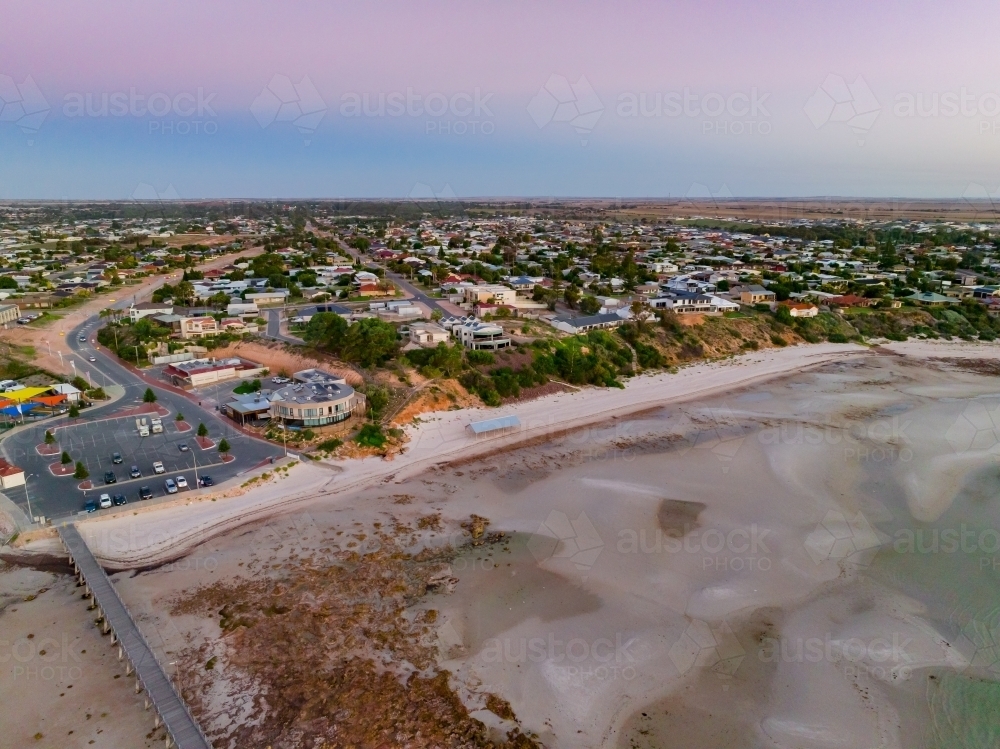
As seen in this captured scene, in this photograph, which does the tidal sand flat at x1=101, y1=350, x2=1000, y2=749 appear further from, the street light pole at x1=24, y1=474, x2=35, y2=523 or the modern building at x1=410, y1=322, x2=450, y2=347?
the modern building at x1=410, y1=322, x2=450, y2=347

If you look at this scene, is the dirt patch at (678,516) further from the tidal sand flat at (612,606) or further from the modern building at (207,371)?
the modern building at (207,371)

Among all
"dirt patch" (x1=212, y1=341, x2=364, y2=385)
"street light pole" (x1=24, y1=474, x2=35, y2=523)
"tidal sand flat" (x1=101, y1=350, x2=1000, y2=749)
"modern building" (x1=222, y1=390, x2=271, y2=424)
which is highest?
"dirt patch" (x1=212, y1=341, x2=364, y2=385)

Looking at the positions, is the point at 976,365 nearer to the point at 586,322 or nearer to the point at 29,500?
the point at 586,322

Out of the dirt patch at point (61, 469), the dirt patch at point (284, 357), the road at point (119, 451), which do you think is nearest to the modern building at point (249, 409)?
the road at point (119, 451)

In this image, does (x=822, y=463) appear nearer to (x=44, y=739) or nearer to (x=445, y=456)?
(x=445, y=456)

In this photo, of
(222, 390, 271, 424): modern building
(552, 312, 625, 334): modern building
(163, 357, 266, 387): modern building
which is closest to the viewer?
(222, 390, 271, 424): modern building

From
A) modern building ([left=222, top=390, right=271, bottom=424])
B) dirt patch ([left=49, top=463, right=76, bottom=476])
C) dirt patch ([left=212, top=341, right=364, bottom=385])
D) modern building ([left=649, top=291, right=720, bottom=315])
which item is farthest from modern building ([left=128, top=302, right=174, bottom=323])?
modern building ([left=649, top=291, right=720, bottom=315])
